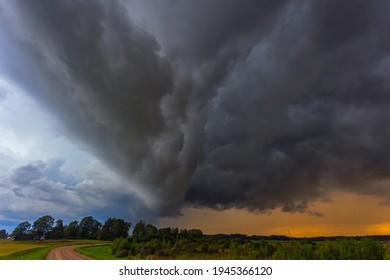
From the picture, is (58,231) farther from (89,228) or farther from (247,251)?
(247,251)

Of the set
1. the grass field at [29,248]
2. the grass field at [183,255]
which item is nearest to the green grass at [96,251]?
the grass field at [183,255]

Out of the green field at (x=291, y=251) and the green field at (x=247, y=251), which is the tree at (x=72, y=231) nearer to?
the green field at (x=247, y=251)

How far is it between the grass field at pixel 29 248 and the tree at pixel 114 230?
3.65 ft

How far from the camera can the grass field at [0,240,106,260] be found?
15039 mm

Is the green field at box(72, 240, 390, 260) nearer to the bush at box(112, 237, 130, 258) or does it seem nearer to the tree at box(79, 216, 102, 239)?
the bush at box(112, 237, 130, 258)

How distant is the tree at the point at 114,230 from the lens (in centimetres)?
1706

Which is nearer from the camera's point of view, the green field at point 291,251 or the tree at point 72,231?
the green field at point 291,251

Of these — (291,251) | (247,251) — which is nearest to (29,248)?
(247,251)

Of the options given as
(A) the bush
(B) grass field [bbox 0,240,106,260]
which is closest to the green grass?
(A) the bush
